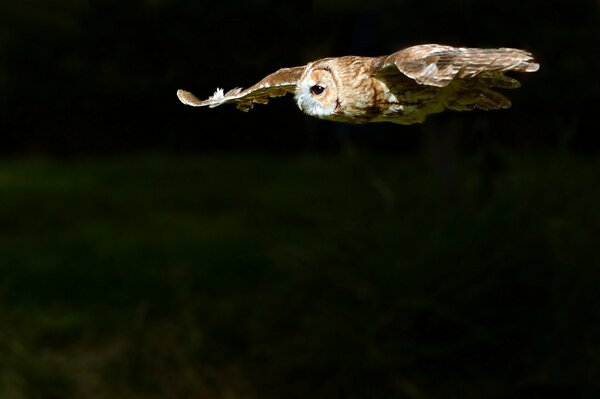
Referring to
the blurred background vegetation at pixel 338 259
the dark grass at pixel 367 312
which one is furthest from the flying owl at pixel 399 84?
the dark grass at pixel 367 312

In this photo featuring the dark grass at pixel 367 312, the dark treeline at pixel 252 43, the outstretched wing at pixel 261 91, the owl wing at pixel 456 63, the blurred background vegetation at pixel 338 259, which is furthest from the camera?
the dark grass at pixel 367 312

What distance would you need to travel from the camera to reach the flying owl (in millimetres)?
790

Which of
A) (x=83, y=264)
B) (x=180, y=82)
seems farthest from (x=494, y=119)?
(x=83, y=264)

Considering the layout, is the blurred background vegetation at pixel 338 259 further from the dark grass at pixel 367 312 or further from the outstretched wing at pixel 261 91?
the outstretched wing at pixel 261 91

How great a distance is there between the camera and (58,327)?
4164mm

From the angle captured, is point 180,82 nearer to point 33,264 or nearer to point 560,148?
point 560,148

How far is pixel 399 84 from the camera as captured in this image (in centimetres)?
88

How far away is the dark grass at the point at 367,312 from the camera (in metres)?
3.37

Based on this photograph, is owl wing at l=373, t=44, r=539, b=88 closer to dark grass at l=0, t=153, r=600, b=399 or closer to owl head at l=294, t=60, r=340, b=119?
owl head at l=294, t=60, r=340, b=119

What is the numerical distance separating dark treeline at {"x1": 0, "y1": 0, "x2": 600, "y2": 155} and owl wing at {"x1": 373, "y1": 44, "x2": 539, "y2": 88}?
1.35 feet

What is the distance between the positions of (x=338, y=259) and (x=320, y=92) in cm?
287

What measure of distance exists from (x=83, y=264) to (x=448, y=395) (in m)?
2.32

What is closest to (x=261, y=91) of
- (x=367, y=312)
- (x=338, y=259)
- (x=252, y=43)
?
(x=252, y=43)

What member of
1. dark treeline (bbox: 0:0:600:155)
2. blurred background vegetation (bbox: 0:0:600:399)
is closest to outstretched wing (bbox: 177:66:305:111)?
dark treeline (bbox: 0:0:600:155)
